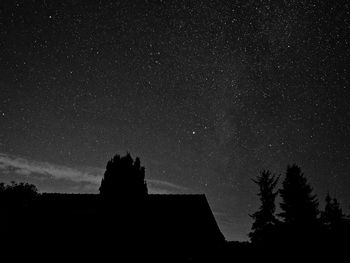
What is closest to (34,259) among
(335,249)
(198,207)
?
(198,207)

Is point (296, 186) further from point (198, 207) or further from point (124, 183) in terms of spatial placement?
point (124, 183)

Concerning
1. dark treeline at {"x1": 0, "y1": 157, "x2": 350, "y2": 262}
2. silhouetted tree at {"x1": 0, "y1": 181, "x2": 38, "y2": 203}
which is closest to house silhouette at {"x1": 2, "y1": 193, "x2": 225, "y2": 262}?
dark treeline at {"x1": 0, "y1": 157, "x2": 350, "y2": 262}

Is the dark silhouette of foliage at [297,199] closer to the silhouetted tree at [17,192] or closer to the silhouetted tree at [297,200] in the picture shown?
the silhouetted tree at [297,200]

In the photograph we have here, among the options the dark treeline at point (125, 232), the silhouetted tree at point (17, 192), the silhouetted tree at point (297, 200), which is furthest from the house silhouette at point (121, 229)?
the silhouetted tree at point (17, 192)

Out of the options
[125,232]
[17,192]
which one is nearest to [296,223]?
[125,232]

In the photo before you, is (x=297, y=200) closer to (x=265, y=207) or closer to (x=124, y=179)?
(x=265, y=207)

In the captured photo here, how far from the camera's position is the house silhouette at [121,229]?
15.4 meters

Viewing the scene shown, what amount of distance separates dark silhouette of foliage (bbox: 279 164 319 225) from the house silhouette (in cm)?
1012

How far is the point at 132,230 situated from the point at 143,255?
1585mm

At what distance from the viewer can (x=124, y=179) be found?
60.4ft

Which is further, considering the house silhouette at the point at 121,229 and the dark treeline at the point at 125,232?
the house silhouette at the point at 121,229

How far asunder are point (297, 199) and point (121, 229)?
19.6 meters

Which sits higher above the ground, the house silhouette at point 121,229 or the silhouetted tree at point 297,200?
the silhouetted tree at point 297,200

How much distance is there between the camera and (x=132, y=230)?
15.6 m
